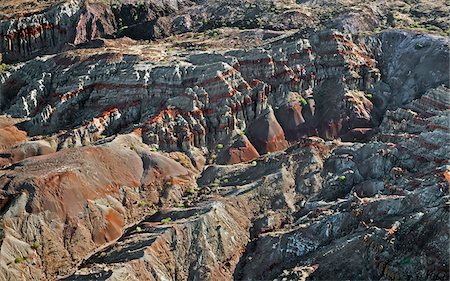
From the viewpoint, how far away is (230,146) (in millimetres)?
53594

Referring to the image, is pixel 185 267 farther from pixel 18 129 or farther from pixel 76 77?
pixel 76 77

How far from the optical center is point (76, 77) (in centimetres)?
6025

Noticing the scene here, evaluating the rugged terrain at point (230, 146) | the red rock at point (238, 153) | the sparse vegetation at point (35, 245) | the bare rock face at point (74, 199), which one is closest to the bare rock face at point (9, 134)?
the rugged terrain at point (230, 146)

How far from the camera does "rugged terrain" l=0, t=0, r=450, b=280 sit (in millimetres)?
36094

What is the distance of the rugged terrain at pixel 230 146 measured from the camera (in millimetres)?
36094

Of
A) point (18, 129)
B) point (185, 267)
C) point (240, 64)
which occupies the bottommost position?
point (185, 267)

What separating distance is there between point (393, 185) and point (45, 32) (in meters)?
59.1

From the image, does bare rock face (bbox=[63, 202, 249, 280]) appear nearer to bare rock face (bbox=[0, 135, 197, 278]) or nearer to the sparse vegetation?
bare rock face (bbox=[0, 135, 197, 278])

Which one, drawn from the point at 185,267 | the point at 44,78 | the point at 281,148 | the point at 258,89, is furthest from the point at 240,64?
the point at 185,267

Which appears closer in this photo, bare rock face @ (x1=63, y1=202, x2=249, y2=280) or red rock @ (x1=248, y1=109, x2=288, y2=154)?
bare rock face @ (x1=63, y1=202, x2=249, y2=280)

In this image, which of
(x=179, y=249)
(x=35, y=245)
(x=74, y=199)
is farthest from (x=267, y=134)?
(x=35, y=245)

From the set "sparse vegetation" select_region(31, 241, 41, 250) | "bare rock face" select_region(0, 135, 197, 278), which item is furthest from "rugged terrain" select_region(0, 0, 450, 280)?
"sparse vegetation" select_region(31, 241, 41, 250)

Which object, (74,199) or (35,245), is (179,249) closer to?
(74,199)

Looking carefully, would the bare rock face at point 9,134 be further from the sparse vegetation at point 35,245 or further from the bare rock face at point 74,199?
the sparse vegetation at point 35,245
